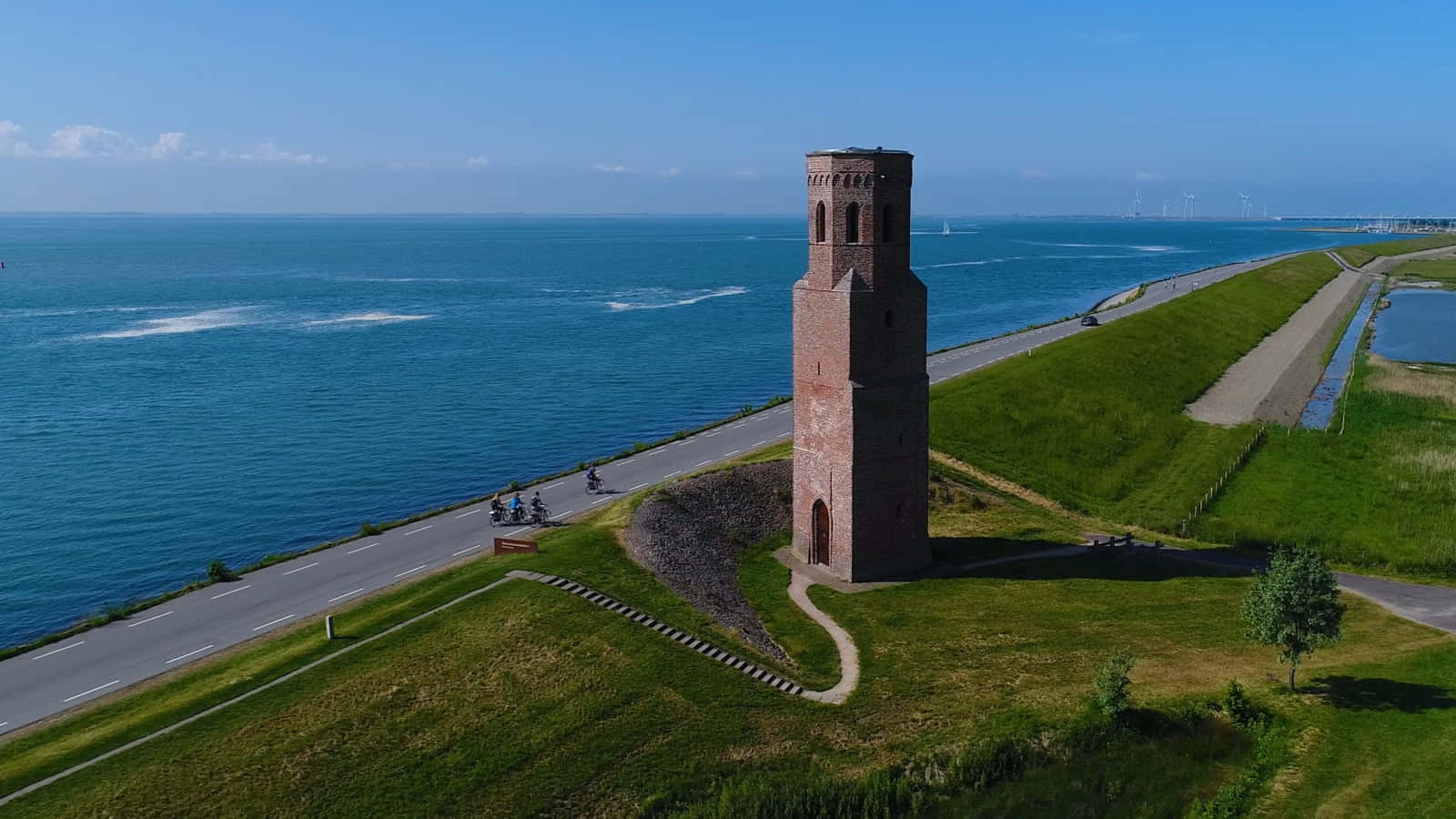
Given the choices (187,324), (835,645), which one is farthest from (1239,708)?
(187,324)

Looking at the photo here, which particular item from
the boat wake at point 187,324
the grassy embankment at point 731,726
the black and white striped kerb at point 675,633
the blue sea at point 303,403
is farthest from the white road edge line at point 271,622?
the boat wake at point 187,324

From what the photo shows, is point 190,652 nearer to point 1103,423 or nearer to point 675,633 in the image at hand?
point 675,633

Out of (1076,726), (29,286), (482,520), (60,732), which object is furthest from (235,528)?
(29,286)

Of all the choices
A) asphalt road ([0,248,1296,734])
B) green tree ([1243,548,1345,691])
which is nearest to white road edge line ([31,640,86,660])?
asphalt road ([0,248,1296,734])

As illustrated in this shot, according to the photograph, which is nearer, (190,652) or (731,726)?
(731,726)

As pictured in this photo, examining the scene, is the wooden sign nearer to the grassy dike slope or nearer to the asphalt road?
the asphalt road

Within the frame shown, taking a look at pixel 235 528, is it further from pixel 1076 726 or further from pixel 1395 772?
pixel 1395 772

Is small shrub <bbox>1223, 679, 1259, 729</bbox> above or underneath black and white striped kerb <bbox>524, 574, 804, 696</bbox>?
underneath
